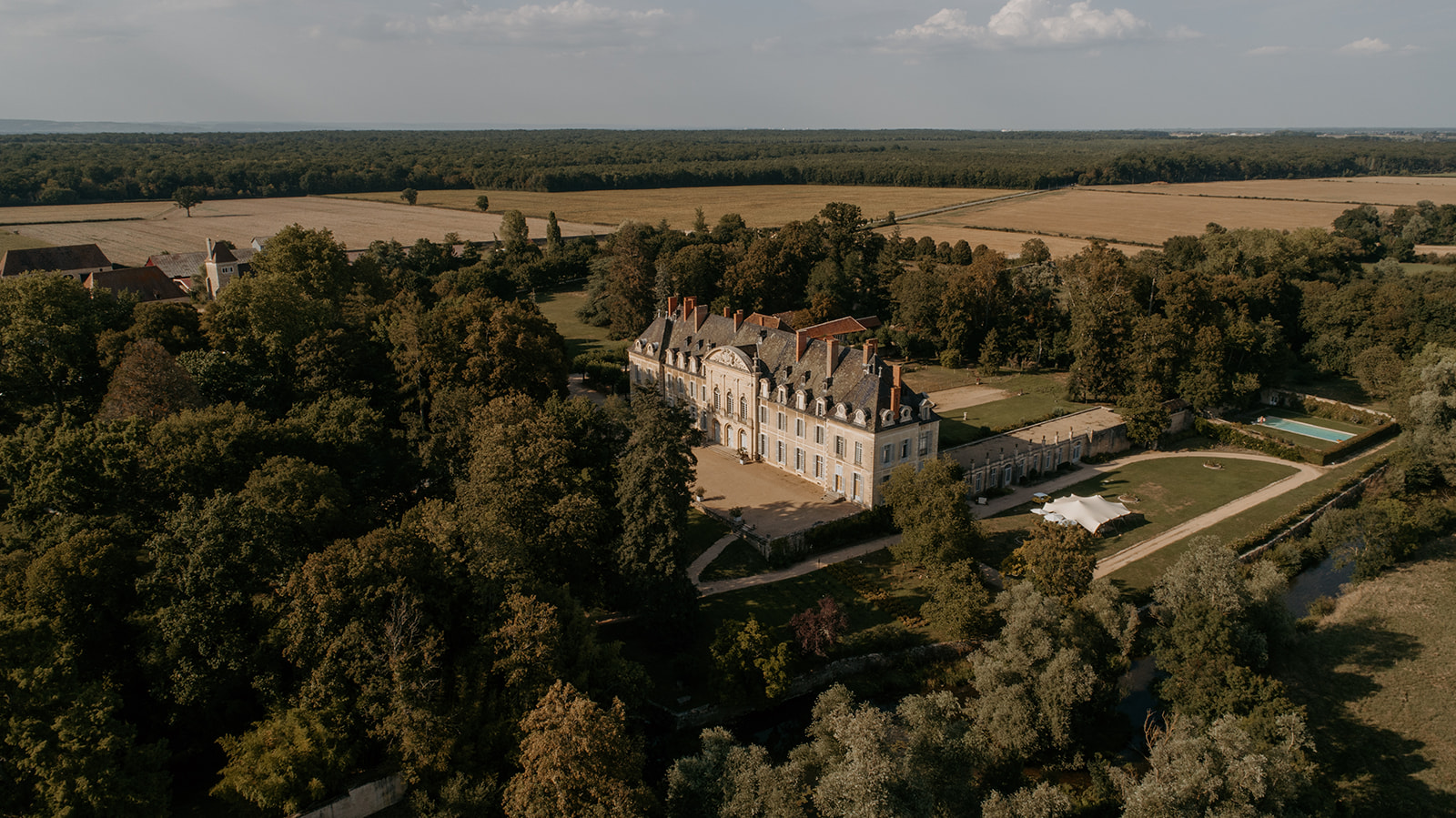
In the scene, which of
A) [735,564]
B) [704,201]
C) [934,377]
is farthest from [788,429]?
[704,201]

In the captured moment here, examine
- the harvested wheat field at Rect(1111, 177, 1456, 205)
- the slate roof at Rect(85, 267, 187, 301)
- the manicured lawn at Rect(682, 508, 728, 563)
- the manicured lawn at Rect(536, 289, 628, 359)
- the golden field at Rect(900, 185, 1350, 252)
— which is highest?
the harvested wheat field at Rect(1111, 177, 1456, 205)

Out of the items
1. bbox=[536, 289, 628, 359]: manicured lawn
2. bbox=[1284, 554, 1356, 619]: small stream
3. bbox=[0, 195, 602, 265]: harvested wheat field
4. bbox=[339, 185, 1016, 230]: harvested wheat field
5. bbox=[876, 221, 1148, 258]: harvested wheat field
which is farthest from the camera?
bbox=[339, 185, 1016, 230]: harvested wheat field

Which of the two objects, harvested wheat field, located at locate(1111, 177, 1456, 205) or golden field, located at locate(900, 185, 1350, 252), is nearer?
golden field, located at locate(900, 185, 1350, 252)

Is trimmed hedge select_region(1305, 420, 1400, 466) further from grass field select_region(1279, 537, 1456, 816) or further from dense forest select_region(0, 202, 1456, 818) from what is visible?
grass field select_region(1279, 537, 1456, 816)

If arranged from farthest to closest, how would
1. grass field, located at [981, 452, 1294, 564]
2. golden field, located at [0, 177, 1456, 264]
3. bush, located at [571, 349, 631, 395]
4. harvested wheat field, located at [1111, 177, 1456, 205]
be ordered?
1. harvested wheat field, located at [1111, 177, 1456, 205]
2. golden field, located at [0, 177, 1456, 264]
3. bush, located at [571, 349, 631, 395]
4. grass field, located at [981, 452, 1294, 564]

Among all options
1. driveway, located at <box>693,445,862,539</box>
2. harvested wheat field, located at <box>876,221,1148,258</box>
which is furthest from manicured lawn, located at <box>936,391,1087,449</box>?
harvested wheat field, located at <box>876,221,1148,258</box>

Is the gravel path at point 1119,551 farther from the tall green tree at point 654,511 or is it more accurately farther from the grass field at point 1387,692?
the grass field at point 1387,692

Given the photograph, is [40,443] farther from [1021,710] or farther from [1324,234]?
[1324,234]

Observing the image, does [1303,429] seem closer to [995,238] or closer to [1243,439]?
[1243,439]
